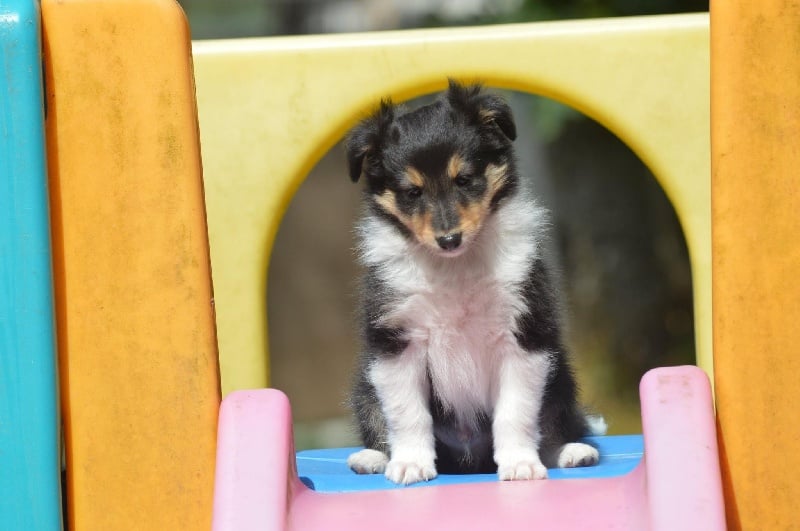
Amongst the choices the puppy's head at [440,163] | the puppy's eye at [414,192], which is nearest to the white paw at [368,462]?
the puppy's head at [440,163]

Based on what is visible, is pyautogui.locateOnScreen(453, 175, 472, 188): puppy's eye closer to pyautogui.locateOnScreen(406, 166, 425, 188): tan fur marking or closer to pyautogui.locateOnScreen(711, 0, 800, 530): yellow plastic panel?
pyautogui.locateOnScreen(406, 166, 425, 188): tan fur marking

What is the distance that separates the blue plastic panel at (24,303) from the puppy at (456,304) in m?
1.02

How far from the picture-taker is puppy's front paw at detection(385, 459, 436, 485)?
3291mm

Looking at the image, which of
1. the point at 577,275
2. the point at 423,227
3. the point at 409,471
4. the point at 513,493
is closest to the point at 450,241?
the point at 423,227

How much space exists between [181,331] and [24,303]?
364mm

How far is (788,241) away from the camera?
2705 millimetres

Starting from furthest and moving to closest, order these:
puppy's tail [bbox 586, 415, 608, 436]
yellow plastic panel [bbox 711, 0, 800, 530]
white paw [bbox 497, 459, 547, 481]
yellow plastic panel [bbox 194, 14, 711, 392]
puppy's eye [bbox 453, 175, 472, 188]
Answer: puppy's tail [bbox 586, 415, 608, 436] → yellow plastic panel [bbox 194, 14, 711, 392] → puppy's eye [bbox 453, 175, 472, 188] → white paw [bbox 497, 459, 547, 481] → yellow plastic panel [bbox 711, 0, 800, 530]

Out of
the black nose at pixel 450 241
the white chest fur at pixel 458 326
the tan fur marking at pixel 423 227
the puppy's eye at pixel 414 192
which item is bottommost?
the white chest fur at pixel 458 326

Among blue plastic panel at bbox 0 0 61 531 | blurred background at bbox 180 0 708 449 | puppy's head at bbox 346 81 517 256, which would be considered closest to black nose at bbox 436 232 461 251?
puppy's head at bbox 346 81 517 256

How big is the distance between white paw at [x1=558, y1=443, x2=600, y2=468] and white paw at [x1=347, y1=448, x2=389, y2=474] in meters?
0.54

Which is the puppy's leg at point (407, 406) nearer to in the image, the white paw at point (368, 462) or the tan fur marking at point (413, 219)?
the white paw at point (368, 462)

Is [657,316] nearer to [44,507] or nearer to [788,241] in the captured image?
[788,241]

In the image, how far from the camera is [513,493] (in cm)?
291

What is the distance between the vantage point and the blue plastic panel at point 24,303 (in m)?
2.73
